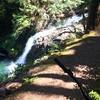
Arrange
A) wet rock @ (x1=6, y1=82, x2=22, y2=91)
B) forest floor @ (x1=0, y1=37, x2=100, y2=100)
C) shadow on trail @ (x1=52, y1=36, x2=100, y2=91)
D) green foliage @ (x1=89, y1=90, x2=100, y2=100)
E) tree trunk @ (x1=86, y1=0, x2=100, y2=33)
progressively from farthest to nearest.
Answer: tree trunk @ (x1=86, y1=0, x2=100, y2=33) < wet rock @ (x1=6, y1=82, x2=22, y2=91) < shadow on trail @ (x1=52, y1=36, x2=100, y2=91) < forest floor @ (x1=0, y1=37, x2=100, y2=100) < green foliage @ (x1=89, y1=90, x2=100, y2=100)

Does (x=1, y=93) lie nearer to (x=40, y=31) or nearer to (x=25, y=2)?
(x=40, y=31)

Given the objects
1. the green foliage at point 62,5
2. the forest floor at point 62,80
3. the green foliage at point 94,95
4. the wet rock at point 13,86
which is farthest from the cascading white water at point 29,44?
the green foliage at point 94,95

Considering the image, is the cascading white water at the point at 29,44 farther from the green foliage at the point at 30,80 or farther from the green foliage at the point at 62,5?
the green foliage at the point at 30,80

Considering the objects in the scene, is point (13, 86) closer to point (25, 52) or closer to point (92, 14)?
point (92, 14)

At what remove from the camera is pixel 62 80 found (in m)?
9.37

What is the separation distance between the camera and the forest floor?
854 cm

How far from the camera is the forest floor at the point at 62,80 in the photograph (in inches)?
336

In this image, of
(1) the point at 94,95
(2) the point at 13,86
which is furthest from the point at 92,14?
(1) the point at 94,95

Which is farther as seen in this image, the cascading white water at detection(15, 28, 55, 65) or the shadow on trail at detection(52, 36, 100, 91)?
the cascading white water at detection(15, 28, 55, 65)

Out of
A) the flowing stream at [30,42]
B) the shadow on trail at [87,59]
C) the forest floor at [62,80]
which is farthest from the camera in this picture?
the flowing stream at [30,42]

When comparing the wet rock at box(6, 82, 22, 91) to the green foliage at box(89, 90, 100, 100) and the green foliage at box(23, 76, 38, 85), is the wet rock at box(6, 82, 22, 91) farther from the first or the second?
the green foliage at box(89, 90, 100, 100)

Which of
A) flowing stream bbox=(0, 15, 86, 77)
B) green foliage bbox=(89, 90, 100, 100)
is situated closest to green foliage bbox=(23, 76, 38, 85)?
green foliage bbox=(89, 90, 100, 100)

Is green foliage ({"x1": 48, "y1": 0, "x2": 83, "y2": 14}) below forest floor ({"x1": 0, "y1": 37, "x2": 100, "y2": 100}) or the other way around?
the other way around

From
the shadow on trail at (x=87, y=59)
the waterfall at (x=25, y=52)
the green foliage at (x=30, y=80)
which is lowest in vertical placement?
the waterfall at (x=25, y=52)
